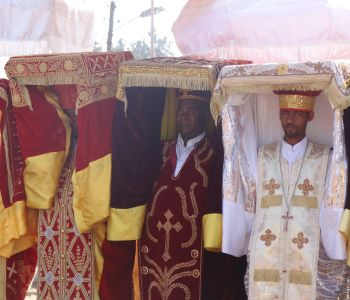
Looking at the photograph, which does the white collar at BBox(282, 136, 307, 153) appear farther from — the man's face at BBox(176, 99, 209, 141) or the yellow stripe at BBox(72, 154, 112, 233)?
the yellow stripe at BBox(72, 154, 112, 233)

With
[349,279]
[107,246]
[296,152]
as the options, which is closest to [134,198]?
[107,246]

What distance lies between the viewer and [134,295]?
19.6ft

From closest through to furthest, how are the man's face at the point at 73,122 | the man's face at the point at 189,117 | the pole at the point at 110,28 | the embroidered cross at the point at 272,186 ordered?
the embroidered cross at the point at 272,186 < the man's face at the point at 189,117 < the man's face at the point at 73,122 < the pole at the point at 110,28

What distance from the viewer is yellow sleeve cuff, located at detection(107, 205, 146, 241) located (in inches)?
212

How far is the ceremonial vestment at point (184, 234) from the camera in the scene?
17.1 ft

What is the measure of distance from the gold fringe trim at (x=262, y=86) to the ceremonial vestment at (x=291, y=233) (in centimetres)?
54

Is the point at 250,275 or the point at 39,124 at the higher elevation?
the point at 39,124

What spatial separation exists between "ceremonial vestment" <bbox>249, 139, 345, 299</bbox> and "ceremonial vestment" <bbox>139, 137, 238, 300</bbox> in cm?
44

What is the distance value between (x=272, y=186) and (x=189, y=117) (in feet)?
3.16

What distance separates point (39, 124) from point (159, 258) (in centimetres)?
166

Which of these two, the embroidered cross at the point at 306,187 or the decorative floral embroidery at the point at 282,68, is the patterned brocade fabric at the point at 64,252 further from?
the decorative floral embroidery at the point at 282,68

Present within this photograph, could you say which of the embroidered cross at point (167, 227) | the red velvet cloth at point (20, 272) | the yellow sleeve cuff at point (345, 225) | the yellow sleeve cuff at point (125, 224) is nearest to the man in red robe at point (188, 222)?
the embroidered cross at point (167, 227)

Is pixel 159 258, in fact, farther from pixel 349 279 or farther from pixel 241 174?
pixel 349 279

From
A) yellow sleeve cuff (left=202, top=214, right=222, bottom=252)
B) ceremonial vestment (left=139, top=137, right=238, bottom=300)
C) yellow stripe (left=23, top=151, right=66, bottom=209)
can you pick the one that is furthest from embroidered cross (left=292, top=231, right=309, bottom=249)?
yellow stripe (left=23, top=151, right=66, bottom=209)
